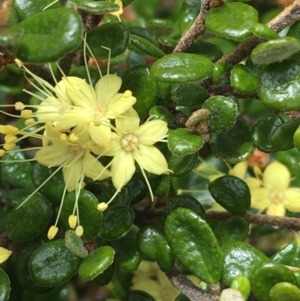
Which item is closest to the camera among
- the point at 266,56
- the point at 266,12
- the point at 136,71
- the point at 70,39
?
the point at 70,39

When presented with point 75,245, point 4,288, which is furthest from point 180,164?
point 4,288

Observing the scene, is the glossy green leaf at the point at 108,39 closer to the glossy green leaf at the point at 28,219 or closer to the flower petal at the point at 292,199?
the glossy green leaf at the point at 28,219

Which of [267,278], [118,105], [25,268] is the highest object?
[118,105]

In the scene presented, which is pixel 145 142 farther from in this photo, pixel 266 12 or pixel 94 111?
pixel 266 12

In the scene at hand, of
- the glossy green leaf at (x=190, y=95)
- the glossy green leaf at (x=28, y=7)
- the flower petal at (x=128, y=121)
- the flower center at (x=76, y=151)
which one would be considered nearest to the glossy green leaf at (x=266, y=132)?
the glossy green leaf at (x=190, y=95)

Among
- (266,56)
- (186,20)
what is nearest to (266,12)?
(186,20)

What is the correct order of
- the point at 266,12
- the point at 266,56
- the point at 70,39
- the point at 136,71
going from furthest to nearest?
the point at 266,12 < the point at 136,71 < the point at 266,56 < the point at 70,39

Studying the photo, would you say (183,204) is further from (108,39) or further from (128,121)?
(108,39)
